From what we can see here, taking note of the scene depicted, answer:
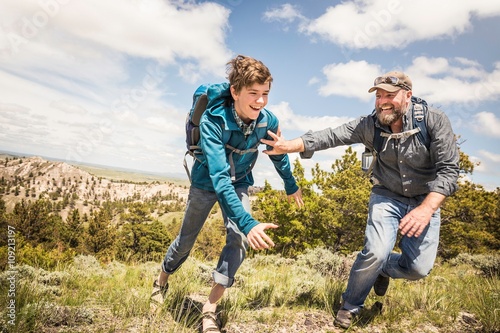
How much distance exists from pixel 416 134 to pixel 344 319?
204 centimetres

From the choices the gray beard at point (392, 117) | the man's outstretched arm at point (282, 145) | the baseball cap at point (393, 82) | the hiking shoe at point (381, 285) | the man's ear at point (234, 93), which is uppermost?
the baseball cap at point (393, 82)

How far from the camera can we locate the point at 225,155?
8.92 ft

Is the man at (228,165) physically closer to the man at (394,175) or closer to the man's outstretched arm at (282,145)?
the man's outstretched arm at (282,145)

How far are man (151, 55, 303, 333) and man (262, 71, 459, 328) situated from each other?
0.34 metres

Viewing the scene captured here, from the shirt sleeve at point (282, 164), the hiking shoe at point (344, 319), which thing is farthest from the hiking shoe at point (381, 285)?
the shirt sleeve at point (282, 164)

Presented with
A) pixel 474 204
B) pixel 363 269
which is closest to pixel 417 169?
pixel 363 269

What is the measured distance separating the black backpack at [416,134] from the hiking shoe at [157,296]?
2719 mm

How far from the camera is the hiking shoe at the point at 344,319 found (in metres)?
2.92

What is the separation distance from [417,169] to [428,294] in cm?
155

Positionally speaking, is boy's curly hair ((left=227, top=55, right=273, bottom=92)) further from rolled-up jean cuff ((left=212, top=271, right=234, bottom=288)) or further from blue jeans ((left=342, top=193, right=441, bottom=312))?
blue jeans ((left=342, top=193, right=441, bottom=312))

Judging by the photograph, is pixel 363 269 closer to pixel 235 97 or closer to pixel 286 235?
pixel 235 97

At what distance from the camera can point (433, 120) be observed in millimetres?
3109

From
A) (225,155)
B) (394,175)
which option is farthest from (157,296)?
(394,175)

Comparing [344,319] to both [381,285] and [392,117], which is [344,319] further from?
[392,117]
